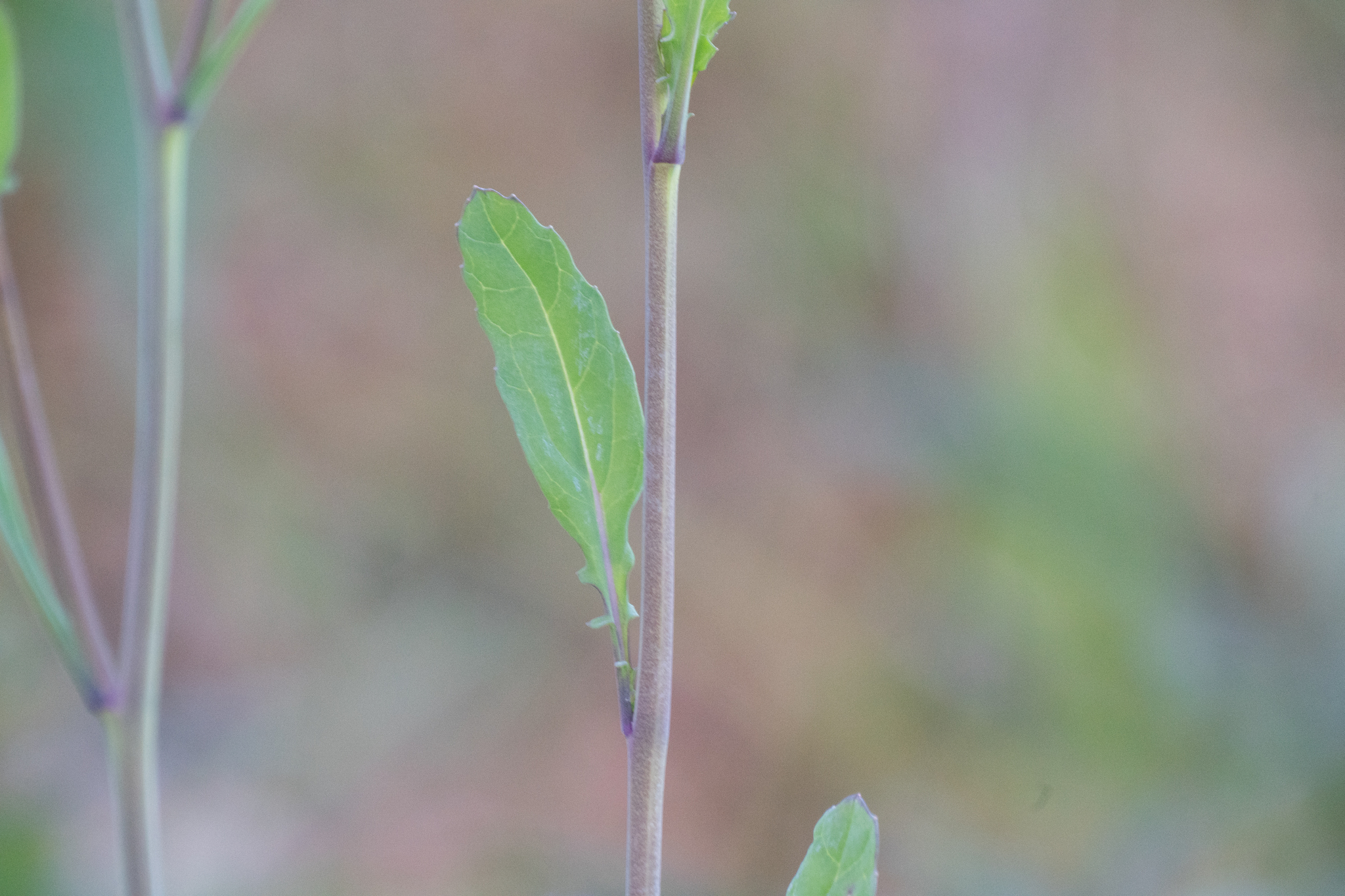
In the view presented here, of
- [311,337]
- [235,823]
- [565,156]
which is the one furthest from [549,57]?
[235,823]

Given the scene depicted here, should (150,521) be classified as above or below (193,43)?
below

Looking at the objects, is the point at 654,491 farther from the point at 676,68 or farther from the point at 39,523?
the point at 39,523

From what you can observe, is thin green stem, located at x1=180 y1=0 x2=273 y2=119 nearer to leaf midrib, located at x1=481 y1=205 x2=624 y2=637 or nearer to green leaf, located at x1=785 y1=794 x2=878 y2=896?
leaf midrib, located at x1=481 y1=205 x2=624 y2=637

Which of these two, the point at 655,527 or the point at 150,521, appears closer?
the point at 655,527


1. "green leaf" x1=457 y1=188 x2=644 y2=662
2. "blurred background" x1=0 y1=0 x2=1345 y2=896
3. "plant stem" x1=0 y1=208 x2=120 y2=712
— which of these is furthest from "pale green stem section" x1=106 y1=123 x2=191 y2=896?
"blurred background" x1=0 y1=0 x2=1345 y2=896

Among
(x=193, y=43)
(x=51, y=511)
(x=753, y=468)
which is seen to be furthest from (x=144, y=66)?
(x=753, y=468)

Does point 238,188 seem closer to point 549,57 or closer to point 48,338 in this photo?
point 48,338

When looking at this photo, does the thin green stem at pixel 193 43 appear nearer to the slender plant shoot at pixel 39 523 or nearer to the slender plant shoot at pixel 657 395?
the slender plant shoot at pixel 39 523
